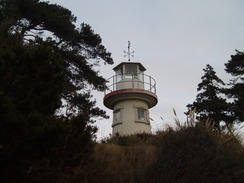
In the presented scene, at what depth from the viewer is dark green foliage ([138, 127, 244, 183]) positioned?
28.4 ft

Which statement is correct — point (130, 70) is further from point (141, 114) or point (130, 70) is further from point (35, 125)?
point (35, 125)

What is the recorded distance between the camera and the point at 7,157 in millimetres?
6234

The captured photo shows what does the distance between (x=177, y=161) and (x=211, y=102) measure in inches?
584

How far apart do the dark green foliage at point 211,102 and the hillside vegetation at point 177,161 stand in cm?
1159

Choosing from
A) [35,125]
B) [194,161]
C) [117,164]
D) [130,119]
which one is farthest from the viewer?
[130,119]

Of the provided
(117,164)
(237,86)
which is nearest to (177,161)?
(117,164)

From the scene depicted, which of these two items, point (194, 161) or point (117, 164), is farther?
point (117, 164)

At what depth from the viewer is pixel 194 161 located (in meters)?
9.01

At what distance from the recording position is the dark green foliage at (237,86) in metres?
23.1

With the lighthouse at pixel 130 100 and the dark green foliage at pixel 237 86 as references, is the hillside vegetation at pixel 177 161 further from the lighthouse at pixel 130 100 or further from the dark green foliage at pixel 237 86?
the dark green foliage at pixel 237 86

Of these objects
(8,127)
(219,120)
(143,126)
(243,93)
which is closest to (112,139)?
(143,126)

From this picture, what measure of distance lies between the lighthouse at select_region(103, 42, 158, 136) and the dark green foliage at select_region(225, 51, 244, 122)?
7.74 metres

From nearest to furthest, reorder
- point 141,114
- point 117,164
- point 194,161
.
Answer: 1. point 194,161
2. point 117,164
3. point 141,114

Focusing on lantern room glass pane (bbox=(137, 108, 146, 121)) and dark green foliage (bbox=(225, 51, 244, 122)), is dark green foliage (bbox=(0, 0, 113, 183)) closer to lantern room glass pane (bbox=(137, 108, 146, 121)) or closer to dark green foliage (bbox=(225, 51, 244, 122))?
lantern room glass pane (bbox=(137, 108, 146, 121))
